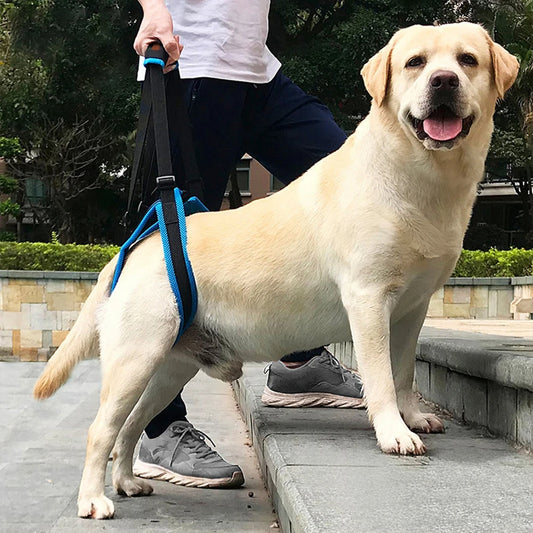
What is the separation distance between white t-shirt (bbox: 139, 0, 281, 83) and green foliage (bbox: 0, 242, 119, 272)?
972 cm

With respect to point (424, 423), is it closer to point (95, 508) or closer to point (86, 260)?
point (95, 508)

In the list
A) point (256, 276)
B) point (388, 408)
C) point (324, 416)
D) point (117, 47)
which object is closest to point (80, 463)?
point (324, 416)

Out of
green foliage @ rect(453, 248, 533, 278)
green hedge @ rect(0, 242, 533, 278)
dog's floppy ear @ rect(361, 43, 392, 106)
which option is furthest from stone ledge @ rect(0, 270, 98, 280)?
dog's floppy ear @ rect(361, 43, 392, 106)

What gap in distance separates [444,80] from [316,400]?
1758 mm

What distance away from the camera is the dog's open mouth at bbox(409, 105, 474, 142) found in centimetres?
225

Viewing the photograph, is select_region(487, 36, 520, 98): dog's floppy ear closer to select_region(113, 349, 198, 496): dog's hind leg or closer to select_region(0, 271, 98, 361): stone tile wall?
select_region(113, 349, 198, 496): dog's hind leg

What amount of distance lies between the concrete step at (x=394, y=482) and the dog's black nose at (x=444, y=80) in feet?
3.52

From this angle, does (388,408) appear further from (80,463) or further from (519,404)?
(80,463)

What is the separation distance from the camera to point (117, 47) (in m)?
21.0

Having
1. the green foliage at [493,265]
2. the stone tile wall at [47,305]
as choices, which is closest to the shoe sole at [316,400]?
the stone tile wall at [47,305]

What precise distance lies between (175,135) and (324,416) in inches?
51.3

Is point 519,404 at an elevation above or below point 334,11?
below

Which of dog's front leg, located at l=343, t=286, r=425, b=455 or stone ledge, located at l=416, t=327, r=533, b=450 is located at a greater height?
dog's front leg, located at l=343, t=286, r=425, b=455

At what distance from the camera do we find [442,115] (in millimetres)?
2279
